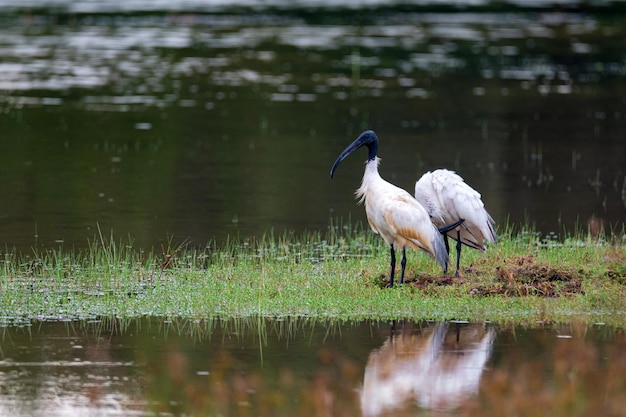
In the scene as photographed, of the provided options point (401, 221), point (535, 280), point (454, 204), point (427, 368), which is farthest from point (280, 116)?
point (427, 368)

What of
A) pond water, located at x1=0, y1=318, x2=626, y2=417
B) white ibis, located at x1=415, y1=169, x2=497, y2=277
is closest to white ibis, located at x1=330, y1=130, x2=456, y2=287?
white ibis, located at x1=415, y1=169, x2=497, y2=277

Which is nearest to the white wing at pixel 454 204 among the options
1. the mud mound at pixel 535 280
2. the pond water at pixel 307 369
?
the mud mound at pixel 535 280

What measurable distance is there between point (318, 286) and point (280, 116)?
13524 mm

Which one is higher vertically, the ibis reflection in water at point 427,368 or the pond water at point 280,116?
the ibis reflection in water at point 427,368

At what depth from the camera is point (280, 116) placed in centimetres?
2430

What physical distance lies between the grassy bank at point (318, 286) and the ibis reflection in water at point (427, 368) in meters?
0.56

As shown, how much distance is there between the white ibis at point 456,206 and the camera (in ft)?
37.9

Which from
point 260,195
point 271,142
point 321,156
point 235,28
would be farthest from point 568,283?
point 235,28

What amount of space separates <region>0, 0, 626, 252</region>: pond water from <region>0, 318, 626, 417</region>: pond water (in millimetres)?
4512

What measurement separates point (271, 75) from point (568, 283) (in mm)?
19006

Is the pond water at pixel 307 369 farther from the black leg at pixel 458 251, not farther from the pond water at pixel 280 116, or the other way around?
the pond water at pixel 280 116

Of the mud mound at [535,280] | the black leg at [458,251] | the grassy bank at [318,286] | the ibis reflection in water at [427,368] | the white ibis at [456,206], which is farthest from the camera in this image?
the white ibis at [456,206]

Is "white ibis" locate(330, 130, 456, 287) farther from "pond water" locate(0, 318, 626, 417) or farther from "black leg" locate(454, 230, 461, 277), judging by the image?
"pond water" locate(0, 318, 626, 417)

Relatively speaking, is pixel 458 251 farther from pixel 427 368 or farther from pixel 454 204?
pixel 427 368
